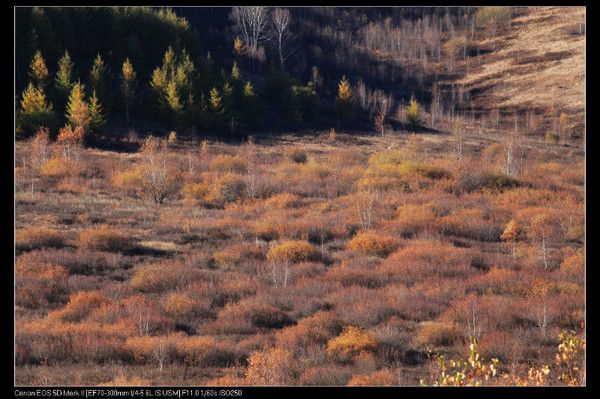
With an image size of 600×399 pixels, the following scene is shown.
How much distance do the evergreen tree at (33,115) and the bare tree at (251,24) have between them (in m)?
39.1

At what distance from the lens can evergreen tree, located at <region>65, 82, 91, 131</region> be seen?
139ft

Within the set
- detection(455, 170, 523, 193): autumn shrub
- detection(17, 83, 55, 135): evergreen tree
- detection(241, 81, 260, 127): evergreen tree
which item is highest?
detection(241, 81, 260, 127): evergreen tree

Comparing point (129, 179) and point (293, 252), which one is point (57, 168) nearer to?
point (129, 179)

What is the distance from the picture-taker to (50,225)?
845 inches

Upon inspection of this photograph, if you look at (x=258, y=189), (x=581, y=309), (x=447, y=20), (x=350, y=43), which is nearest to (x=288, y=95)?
(x=258, y=189)

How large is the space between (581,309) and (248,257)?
953cm

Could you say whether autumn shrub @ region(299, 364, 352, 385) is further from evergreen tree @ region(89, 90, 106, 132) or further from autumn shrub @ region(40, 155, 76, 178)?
evergreen tree @ region(89, 90, 106, 132)

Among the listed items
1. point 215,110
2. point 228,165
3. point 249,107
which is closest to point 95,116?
point 215,110

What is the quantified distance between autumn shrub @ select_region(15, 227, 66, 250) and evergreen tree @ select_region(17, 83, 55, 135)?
1013 inches

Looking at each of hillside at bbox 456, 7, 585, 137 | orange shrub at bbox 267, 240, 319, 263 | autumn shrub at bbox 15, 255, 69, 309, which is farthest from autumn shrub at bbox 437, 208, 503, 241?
hillside at bbox 456, 7, 585, 137

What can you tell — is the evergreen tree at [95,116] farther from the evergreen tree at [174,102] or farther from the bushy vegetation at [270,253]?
the evergreen tree at [174,102]

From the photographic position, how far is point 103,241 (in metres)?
18.9

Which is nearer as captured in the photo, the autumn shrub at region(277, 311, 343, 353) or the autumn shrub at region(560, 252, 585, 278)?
the autumn shrub at region(277, 311, 343, 353)
